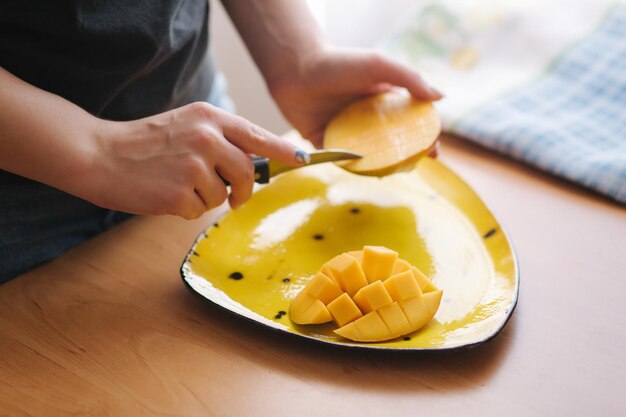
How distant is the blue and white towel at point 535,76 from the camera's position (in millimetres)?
1028

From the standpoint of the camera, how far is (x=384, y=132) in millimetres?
906

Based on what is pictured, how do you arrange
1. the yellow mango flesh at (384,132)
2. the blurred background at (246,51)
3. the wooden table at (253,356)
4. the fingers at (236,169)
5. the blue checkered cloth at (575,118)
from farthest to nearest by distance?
the blurred background at (246,51) → the blue checkered cloth at (575,118) → the yellow mango flesh at (384,132) → the fingers at (236,169) → the wooden table at (253,356)

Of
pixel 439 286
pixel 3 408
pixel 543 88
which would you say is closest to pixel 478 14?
pixel 543 88

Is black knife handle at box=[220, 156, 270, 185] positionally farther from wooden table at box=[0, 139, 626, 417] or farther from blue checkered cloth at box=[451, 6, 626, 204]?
blue checkered cloth at box=[451, 6, 626, 204]

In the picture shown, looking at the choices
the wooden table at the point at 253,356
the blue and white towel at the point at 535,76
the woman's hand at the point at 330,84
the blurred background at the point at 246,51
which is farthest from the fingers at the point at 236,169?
the blurred background at the point at 246,51

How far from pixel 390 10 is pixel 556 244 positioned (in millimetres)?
1057

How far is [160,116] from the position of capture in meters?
0.74

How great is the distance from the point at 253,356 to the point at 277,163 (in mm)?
229

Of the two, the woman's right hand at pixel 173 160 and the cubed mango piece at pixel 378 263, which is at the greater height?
the woman's right hand at pixel 173 160

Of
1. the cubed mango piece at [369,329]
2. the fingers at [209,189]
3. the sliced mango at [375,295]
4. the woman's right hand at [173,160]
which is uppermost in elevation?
the woman's right hand at [173,160]

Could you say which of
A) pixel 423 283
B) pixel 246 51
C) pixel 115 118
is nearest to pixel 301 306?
pixel 423 283

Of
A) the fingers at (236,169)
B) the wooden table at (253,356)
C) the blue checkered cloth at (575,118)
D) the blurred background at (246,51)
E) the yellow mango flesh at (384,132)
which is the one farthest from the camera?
the blurred background at (246,51)

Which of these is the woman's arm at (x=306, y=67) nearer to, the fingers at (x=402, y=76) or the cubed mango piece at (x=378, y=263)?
the fingers at (x=402, y=76)

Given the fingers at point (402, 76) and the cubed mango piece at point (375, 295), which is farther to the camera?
the fingers at point (402, 76)
